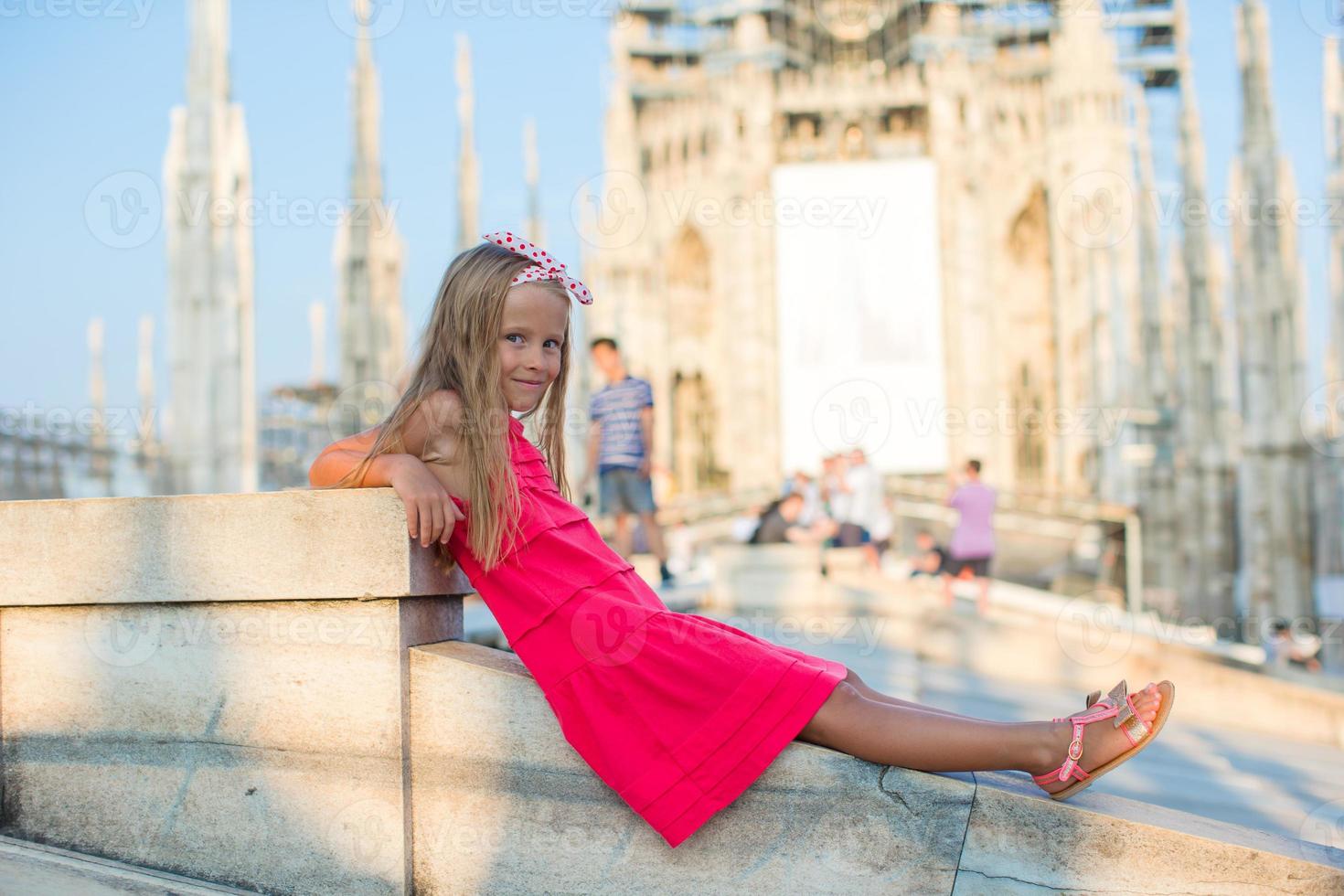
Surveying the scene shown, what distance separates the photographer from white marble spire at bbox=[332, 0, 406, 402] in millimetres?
15195

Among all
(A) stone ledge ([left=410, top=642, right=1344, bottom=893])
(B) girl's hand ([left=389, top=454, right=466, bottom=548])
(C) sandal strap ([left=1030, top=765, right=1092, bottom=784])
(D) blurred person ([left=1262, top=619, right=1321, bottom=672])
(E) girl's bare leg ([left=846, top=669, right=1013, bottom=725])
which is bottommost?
(D) blurred person ([left=1262, top=619, right=1321, bottom=672])

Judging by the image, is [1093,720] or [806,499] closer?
[1093,720]

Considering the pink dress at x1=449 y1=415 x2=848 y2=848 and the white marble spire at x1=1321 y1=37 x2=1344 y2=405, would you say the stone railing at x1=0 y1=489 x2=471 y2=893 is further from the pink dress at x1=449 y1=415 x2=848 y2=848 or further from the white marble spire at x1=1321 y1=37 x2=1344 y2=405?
the white marble spire at x1=1321 y1=37 x2=1344 y2=405

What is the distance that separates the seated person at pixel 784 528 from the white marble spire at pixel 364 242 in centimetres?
707

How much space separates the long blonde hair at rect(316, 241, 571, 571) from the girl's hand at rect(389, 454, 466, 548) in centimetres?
5

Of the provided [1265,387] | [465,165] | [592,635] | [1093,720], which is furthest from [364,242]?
[1093,720]

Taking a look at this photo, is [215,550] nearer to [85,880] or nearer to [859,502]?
[85,880]

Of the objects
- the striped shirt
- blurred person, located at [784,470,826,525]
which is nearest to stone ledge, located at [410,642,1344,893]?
the striped shirt

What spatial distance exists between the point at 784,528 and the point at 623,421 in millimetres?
2572

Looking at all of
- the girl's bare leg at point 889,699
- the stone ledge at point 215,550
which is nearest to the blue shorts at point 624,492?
the stone ledge at point 215,550

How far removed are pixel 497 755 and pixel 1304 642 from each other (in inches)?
451

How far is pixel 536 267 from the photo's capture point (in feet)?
7.63

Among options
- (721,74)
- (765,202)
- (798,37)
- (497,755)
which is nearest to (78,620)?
(497,755)

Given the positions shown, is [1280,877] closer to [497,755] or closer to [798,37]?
[497,755]
